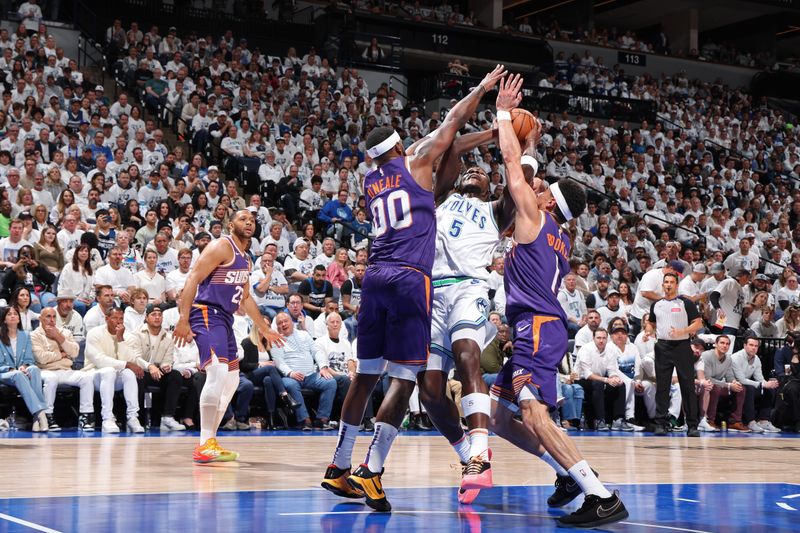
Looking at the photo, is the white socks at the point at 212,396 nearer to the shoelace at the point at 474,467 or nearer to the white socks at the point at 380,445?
the white socks at the point at 380,445

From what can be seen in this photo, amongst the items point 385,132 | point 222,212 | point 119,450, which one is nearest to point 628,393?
point 222,212

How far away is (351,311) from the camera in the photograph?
43.7 ft

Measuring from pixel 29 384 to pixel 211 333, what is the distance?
12.0ft

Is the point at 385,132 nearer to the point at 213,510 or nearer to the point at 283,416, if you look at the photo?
the point at 213,510

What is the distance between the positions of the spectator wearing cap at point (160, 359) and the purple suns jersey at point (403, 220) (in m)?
5.89

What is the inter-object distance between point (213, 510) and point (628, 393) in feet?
28.9

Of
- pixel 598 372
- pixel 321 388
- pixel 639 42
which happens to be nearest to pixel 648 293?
pixel 598 372

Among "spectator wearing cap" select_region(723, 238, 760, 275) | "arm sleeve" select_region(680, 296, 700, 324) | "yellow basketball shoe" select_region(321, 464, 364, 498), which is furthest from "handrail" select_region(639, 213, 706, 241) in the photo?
"yellow basketball shoe" select_region(321, 464, 364, 498)

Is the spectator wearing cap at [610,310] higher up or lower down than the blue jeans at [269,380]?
higher up

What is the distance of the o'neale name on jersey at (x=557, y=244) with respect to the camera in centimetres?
568

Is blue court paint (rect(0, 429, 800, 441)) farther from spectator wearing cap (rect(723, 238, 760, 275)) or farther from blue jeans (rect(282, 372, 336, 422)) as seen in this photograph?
spectator wearing cap (rect(723, 238, 760, 275))

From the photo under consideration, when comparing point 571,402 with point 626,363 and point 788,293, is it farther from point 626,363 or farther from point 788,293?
point 788,293

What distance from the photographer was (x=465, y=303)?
6102mm

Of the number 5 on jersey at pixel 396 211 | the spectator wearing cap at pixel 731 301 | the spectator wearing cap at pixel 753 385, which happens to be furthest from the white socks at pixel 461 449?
the spectator wearing cap at pixel 731 301
